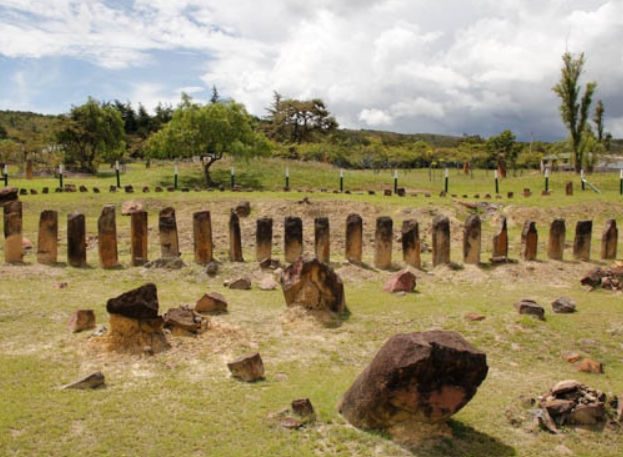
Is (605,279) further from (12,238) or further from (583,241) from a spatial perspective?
(12,238)

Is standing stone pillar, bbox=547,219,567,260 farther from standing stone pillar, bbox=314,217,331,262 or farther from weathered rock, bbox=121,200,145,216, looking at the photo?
weathered rock, bbox=121,200,145,216

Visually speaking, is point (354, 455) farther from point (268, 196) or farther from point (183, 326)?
point (268, 196)

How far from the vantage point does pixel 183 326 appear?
8.42m

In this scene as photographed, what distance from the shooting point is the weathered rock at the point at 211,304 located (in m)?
9.91

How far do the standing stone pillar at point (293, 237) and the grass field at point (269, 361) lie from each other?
49.2 inches

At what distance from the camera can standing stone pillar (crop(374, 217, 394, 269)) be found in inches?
560

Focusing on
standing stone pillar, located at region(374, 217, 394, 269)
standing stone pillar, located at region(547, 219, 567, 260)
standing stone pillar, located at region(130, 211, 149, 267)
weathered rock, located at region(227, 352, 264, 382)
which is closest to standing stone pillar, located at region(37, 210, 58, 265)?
standing stone pillar, located at region(130, 211, 149, 267)

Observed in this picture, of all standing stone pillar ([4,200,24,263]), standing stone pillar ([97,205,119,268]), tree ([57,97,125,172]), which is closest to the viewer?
standing stone pillar ([4,200,24,263])

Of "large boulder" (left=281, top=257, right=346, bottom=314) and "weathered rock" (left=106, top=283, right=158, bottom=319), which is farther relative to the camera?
"large boulder" (left=281, top=257, right=346, bottom=314)

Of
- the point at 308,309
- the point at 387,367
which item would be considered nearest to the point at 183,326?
the point at 308,309

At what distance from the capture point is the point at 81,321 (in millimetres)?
8633

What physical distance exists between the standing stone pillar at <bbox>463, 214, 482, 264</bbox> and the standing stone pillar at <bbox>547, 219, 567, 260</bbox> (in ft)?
7.25

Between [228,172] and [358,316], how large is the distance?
25.8m

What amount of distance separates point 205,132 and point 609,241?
21.0 meters
